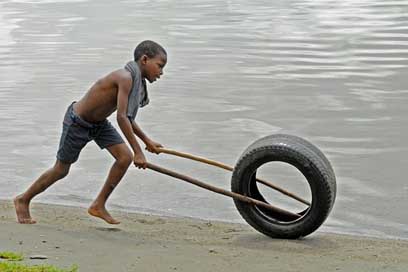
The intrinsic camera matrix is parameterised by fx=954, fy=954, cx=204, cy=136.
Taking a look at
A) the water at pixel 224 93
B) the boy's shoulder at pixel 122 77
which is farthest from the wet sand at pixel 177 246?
the boy's shoulder at pixel 122 77

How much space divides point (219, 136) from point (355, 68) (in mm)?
4689

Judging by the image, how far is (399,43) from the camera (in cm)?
1734

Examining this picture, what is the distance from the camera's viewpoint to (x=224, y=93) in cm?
1354

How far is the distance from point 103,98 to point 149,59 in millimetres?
447

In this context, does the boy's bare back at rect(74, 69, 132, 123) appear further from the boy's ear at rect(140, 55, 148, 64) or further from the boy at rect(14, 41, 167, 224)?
the boy's ear at rect(140, 55, 148, 64)

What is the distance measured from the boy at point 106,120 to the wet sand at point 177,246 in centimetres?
31

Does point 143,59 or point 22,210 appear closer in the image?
point 143,59

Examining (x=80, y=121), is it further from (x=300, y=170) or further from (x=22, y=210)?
(x=300, y=170)

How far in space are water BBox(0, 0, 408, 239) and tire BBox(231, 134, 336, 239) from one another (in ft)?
3.50

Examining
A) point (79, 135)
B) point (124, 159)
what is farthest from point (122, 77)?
point (124, 159)

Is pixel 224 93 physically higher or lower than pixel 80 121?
lower

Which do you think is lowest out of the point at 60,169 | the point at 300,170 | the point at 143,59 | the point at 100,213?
the point at 100,213

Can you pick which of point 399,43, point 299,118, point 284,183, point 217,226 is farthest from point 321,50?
point 217,226

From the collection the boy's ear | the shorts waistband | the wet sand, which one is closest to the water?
the wet sand
